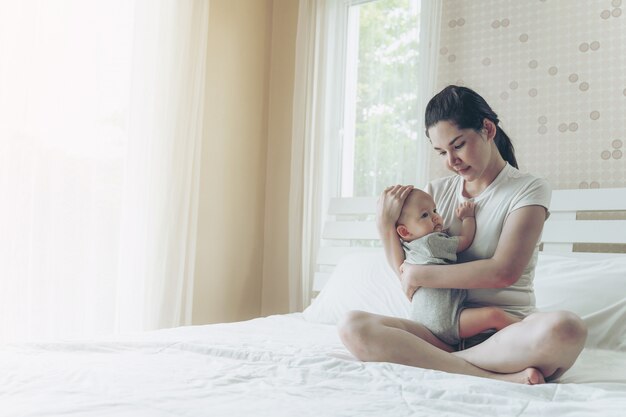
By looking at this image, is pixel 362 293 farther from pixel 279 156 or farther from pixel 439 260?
pixel 279 156

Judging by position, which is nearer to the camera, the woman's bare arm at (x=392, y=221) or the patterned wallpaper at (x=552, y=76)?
the woman's bare arm at (x=392, y=221)

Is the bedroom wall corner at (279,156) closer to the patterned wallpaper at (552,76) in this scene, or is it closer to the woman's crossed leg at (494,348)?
the patterned wallpaper at (552,76)

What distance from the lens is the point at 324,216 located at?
323cm

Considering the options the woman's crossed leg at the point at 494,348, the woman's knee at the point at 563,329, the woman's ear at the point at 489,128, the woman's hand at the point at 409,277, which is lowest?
the woman's crossed leg at the point at 494,348

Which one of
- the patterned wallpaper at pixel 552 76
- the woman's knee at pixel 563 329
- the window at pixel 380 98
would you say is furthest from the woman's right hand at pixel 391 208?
the window at pixel 380 98

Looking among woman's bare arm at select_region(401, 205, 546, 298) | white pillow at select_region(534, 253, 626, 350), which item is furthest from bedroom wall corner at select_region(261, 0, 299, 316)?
woman's bare arm at select_region(401, 205, 546, 298)

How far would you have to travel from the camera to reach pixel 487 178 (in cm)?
167

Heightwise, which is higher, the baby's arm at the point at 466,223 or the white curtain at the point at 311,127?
the white curtain at the point at 311,127

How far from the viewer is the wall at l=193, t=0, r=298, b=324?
130 inches

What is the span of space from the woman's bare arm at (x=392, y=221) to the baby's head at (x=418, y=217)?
0.02 meters

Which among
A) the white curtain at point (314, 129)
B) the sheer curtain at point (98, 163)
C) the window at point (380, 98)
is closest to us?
the sheer curtain at point (98, 163)

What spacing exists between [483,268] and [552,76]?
1493mm

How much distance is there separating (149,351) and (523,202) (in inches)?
38.5

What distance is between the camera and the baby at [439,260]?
147 cm
